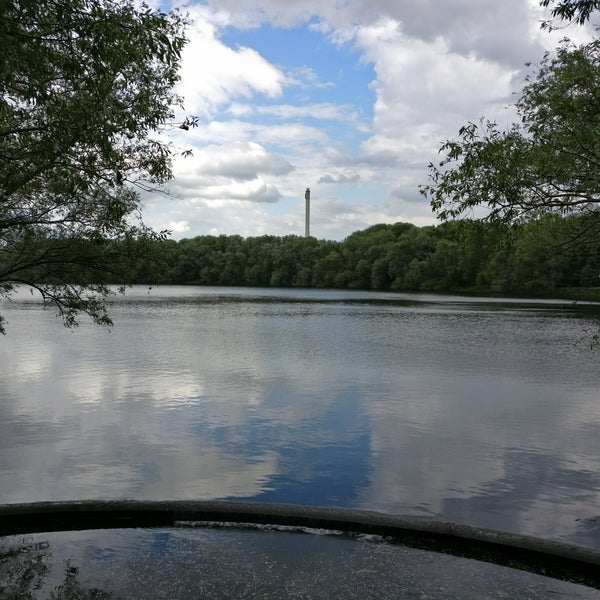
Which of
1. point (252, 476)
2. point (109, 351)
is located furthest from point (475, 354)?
point (252, 476)

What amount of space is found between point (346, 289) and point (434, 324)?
4015 inches

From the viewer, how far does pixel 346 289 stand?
512 feet

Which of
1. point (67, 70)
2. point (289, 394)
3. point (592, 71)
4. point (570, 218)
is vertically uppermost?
point (592, 71)

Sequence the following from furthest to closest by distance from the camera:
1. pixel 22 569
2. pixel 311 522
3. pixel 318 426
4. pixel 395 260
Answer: pixel 395 260 < pixel 318 426 < pixel 311 522 < pixel 22 569

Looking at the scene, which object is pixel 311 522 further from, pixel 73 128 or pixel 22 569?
pixel 73 128

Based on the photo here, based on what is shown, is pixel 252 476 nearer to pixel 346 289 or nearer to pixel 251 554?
pixel 251 554

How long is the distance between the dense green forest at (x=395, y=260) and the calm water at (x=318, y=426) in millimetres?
4892

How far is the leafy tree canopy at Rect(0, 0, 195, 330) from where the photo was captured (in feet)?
23.8

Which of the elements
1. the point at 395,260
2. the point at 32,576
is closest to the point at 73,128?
the point at 32,576

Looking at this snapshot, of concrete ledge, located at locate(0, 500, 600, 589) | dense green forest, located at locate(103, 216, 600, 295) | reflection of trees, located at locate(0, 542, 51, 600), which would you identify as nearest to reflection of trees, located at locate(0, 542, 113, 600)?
reflection of trees, located at locate(0, 542, 51, 600)

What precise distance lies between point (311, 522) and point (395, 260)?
440 ft

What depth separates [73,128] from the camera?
8938mm

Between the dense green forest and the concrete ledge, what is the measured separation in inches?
237

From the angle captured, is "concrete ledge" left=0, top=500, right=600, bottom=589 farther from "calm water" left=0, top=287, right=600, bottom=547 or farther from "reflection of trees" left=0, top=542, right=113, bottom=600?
"calm water" left=0, top=287, right=600, bottom=547
